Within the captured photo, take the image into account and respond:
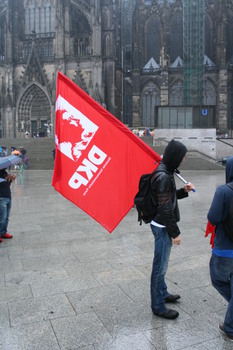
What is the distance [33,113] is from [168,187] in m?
42.1

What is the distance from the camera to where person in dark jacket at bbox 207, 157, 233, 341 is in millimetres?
2871

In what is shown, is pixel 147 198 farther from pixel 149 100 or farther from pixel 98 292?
pixel 149 100

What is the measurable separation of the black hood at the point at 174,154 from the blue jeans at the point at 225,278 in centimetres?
88

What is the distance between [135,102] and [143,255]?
4007cm

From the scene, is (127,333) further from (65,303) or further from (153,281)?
(65,303)

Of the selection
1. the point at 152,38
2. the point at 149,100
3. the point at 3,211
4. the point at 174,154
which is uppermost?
the point at 152,38

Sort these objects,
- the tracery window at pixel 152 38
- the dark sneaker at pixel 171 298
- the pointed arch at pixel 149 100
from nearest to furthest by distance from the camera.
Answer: the dark sneaker at pixel 171 298
the pointed arch at pixel 149 100
the tracery window at pixel 152 38

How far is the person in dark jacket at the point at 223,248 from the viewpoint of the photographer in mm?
2871

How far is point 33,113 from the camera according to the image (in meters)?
43.4

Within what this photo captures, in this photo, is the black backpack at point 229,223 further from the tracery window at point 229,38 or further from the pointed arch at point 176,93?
the tracery window at point 229,38

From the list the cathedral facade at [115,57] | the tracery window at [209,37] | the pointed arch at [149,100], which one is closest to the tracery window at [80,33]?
the cathedral facade at [115,57]

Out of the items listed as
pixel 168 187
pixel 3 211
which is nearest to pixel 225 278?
pixel 168 187

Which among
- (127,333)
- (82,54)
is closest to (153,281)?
(127,333)

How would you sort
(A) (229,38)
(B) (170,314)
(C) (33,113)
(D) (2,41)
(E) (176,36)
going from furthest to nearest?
1. (E) (176,36)
2. (A) (229,38)
3. (D) (2,41)
4. (C) (33,113)
5. (B) (170,314)
